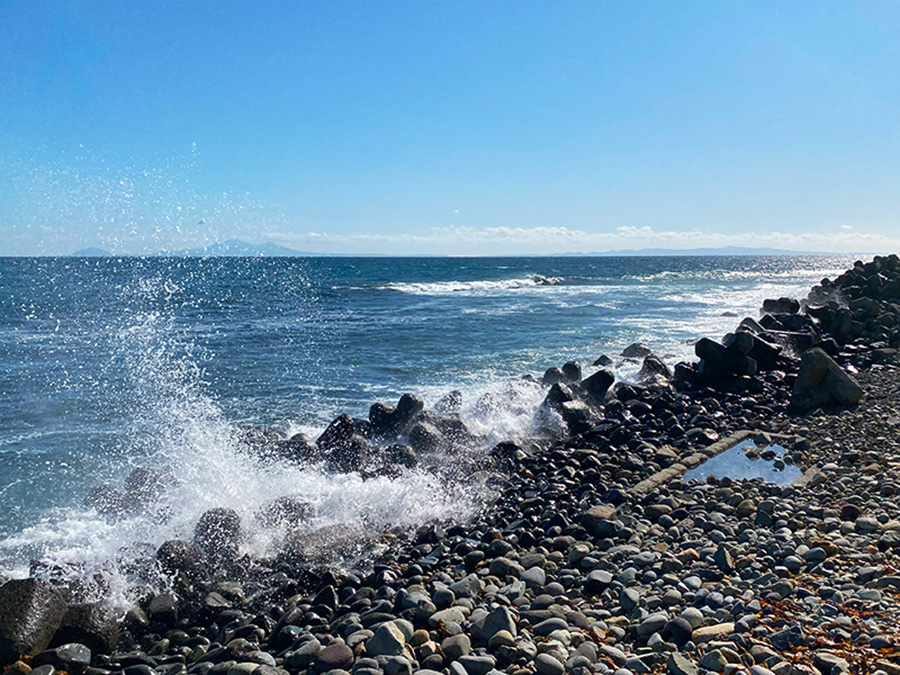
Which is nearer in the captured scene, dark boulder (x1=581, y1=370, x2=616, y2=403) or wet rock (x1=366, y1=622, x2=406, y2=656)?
wet rock (x1=366, y1=622, x2=406, y2=656)

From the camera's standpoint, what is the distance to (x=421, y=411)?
32.4 feet

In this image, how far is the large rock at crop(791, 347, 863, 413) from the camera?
8.95 m

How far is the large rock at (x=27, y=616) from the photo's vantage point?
4.23 m

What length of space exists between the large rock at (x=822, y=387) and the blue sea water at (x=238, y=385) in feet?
13.5

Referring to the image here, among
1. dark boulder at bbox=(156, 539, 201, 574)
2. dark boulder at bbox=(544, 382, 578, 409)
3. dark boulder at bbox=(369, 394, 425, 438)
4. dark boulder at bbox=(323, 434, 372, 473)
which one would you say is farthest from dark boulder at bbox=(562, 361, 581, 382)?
dark boulder at bbox=(156, 539, 201, 574)

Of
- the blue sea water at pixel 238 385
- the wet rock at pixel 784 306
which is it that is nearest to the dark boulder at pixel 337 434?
the blue sea water at pixel 238 385

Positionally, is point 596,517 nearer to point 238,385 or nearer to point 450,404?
point 450,404

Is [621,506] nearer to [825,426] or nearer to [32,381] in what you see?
[825,426]

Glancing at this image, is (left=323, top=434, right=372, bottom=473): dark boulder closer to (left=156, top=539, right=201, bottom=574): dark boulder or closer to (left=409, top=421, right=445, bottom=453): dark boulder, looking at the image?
(left=409, top=421, right=445, bottom=453): dark boulder

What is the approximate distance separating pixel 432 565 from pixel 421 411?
4765 mm

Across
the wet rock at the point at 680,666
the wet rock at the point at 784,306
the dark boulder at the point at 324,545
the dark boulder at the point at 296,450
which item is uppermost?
the wet rock at the point at 784,306

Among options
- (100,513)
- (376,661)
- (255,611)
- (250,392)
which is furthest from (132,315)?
(376,661)

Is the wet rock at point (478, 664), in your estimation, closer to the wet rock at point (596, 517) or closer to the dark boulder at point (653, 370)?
the wet rock at point (596, 517)

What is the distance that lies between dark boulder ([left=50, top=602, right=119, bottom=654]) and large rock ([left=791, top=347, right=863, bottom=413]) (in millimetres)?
8934
